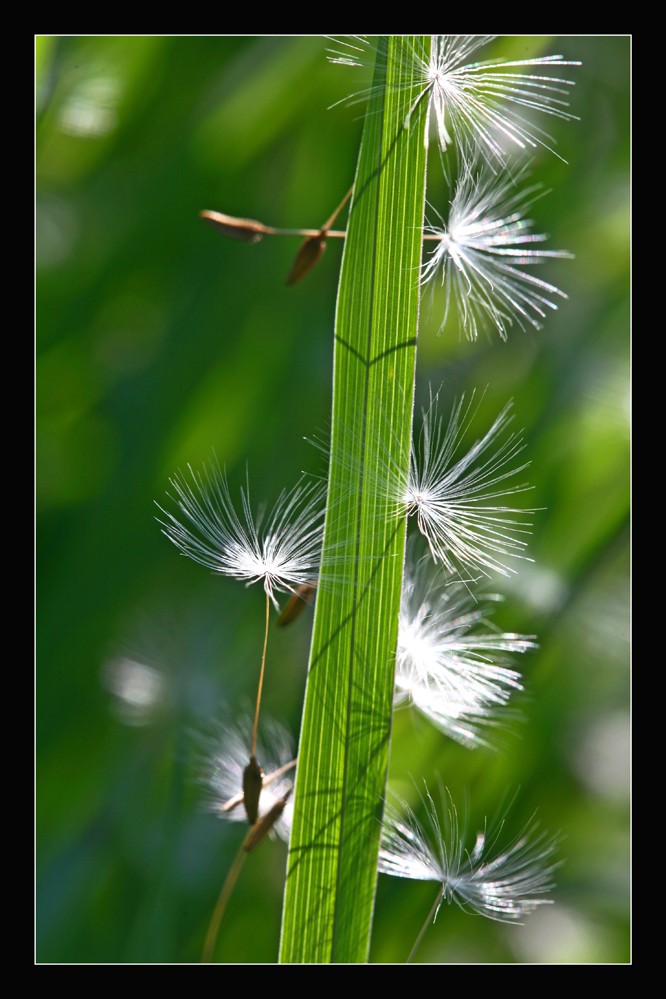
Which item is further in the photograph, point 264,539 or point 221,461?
point 221,461

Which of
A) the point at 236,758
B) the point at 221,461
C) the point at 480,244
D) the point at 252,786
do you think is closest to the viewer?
the point at 252,786

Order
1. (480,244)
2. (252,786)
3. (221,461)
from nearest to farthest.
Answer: (252,786) < (480,244) < (221,461)

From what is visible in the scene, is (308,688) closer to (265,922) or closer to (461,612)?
(461,612)

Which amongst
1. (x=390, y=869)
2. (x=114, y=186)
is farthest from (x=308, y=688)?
(x=114, y=186)

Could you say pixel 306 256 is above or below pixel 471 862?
above

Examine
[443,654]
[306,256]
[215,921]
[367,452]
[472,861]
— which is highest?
[306,256]

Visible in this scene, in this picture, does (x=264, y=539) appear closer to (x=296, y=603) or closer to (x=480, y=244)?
(x=296, y=603)

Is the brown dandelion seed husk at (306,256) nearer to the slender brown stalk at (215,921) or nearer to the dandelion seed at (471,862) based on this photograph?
the dandelion seed at (471,862)

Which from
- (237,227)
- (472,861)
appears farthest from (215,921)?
(237,227)
